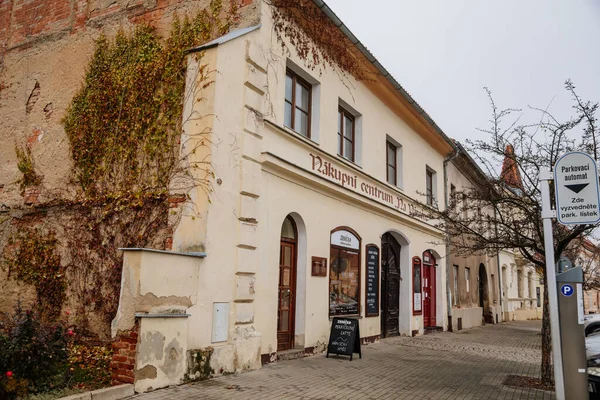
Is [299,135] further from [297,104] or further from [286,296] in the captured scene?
[286,296]

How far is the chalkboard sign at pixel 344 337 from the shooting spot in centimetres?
1030

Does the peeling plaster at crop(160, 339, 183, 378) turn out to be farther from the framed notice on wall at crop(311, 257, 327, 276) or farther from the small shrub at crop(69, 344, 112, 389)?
the framed notice on wall at crop(311, 257, 327, 276)

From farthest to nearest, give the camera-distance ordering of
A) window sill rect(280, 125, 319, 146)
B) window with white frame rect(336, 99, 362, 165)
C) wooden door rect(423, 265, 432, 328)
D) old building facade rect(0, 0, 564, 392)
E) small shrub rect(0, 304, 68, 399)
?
wooden door rect(423, 265, 432, 328)
window with white frame rect(336, 99, 362, 165)
window sill rect(280, 125, 319, 146)
old building facade rect(0, 0, 564, 392)
small shrub rect(0, 304, 68, 399)

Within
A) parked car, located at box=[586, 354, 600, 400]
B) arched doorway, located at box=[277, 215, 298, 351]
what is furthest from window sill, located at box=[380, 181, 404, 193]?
parked car, located at box=[586, 354, 600, 400]

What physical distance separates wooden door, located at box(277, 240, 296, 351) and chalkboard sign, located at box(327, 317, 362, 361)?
0.84 m

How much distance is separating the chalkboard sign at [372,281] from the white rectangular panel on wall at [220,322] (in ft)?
18.7

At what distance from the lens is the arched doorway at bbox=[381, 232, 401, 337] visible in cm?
1477

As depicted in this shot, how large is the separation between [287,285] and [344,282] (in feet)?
7.12

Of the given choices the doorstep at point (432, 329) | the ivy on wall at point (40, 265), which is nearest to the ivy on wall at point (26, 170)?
the ivy on wall at point (40, 265)

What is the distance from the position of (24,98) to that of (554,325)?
10793mm

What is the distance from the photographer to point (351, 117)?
44.1 feet

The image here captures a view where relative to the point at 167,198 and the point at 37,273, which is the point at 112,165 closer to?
the point at 167,198

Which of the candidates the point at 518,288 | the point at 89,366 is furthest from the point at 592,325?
the point at 518,288

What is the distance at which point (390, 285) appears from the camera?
606 inches
